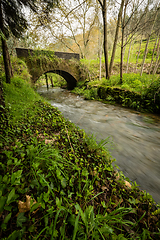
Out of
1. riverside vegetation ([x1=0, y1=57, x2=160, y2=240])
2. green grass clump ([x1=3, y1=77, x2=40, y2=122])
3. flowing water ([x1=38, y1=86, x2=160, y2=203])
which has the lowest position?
flowing water ([x1=38, y1=86, x2=160, y2=203])

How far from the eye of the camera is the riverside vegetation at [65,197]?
94 cm

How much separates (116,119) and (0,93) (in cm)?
446

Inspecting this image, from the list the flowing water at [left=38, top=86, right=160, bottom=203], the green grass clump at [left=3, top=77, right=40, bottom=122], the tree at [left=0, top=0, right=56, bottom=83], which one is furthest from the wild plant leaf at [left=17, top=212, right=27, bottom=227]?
the tree at [left=0, top=0, right=56, bottom=83]

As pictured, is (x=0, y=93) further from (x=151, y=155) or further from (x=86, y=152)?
(x=151, y=155)

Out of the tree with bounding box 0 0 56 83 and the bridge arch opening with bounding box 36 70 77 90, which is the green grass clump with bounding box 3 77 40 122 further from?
the bridge arch opening with bounding box 36 70 77 90

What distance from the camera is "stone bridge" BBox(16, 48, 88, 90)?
9227 mm

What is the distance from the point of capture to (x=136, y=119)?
4773mm

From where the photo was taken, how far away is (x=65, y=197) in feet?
4.17

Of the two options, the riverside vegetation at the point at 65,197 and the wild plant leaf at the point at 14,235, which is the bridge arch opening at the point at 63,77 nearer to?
the riverside vegetation at the point at 65,197

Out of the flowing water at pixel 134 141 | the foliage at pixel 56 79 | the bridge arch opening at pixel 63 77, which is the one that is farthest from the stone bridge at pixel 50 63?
the flowing water at pixel 134 141

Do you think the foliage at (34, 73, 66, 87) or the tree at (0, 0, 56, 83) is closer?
the tree at (0, 0, 56, 83)

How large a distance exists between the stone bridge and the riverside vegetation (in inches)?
359

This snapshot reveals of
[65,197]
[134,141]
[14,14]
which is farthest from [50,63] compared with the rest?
[65,197]

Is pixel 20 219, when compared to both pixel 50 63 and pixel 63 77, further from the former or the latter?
pixel 63 77
